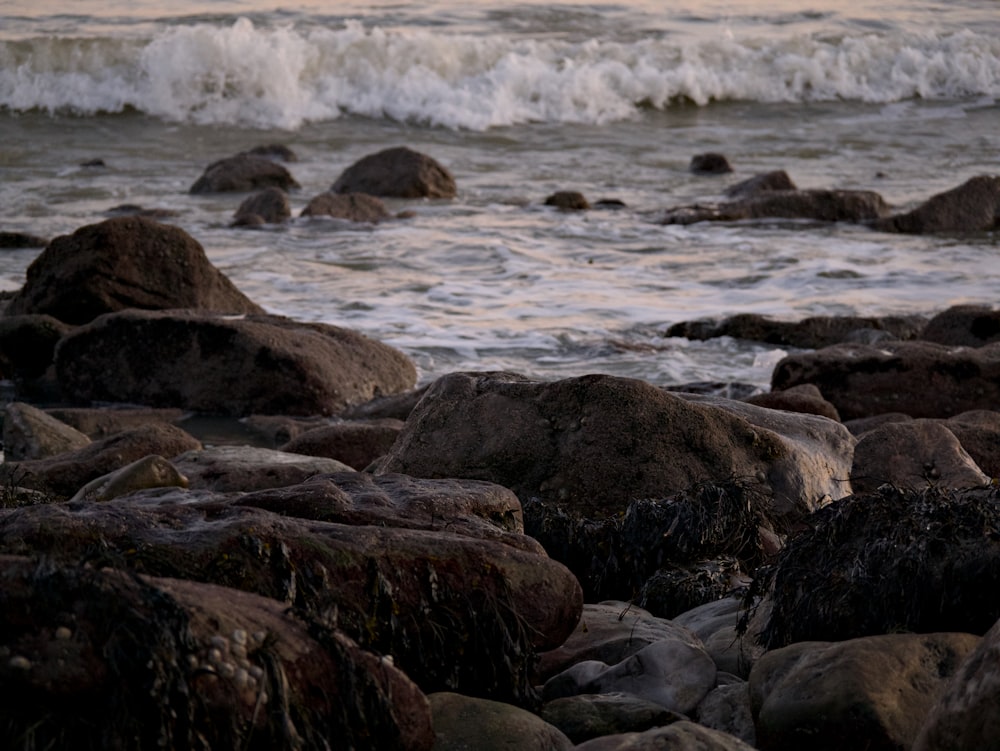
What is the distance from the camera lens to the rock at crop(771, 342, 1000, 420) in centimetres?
844

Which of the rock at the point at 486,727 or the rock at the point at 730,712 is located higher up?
the rock at the point at 486,727

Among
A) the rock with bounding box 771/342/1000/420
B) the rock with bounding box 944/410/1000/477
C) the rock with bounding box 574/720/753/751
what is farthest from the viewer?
the rock with bounding box 771/342/1000/420

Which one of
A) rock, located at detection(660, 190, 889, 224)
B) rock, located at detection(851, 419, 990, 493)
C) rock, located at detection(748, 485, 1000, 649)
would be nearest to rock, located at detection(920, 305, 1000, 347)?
rock, located at detection(851, 419, 990, 493)

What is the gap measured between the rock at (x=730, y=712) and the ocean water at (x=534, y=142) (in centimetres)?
607

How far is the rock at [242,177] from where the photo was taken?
59.2 feet

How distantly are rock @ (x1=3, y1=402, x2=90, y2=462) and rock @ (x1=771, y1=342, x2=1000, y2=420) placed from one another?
172 inches

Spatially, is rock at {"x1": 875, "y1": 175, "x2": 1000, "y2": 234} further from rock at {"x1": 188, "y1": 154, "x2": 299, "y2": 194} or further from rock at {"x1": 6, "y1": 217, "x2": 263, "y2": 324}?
rock at {"x1": 6, "y1": 217, "x2": 263, "y2": 324}

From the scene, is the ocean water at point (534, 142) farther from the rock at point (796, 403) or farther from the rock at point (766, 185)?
the rock at point (796, 403)

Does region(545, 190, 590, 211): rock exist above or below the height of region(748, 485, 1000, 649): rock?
below

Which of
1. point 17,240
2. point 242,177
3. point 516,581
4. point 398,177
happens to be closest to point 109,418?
point 516,581

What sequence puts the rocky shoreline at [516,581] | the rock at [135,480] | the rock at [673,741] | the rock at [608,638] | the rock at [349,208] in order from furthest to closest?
the rock at [349,208], the rock at [135,480], the rock at [608,638], the rock at [673,741], the rocky shoreline at [516,581]

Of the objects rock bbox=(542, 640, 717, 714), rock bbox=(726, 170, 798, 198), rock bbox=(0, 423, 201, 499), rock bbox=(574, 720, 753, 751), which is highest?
rock bbox=(574, 720, 753, 751)

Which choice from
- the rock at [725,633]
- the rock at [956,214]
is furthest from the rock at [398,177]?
the rock at [725,633]

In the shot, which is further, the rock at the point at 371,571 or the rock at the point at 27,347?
the rock at the point at 27,347
